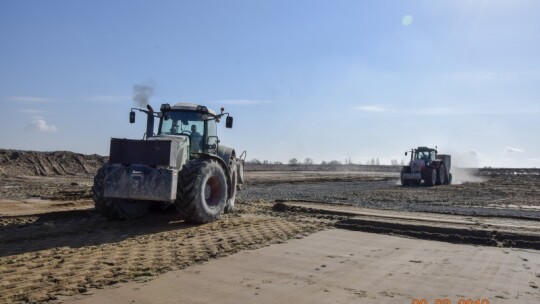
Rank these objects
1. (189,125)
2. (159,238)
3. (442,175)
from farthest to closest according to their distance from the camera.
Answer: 1. (442,175)
2. (189,125)
3. (159,238)

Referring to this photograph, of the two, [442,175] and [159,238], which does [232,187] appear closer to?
[159,238]

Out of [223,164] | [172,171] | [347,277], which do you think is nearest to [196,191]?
[172,171]

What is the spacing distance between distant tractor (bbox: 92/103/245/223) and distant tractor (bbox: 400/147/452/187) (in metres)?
19.1

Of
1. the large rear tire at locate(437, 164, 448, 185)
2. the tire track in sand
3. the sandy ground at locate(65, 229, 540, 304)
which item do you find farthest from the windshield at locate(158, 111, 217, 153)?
the large rear tire at locate(437, 164, 448, 185)

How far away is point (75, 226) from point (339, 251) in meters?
5.56

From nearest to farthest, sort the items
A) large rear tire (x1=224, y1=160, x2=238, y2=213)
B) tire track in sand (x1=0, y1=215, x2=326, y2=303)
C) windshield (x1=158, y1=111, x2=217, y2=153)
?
tire track in sand (x1=0, y1=215, x2=326, y2=303), windshield (x1=158, y1=111, x2=217, y2=153), large rear tire (x1=224, y1=160, x2=238, y2=213)

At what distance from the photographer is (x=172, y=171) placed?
9305mm

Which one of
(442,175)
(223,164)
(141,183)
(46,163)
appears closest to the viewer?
(141,183)

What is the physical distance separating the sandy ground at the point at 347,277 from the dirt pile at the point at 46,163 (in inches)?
1176

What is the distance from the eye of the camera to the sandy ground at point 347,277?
5359 mm

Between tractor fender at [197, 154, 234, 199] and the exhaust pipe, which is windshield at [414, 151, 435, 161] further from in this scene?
the exhaust pipe

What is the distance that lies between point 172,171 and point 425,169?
2260cm

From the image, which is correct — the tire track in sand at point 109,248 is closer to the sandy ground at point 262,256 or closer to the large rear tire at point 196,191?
the sandy ground at point 262,256

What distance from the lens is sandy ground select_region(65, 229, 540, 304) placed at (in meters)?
5.36
